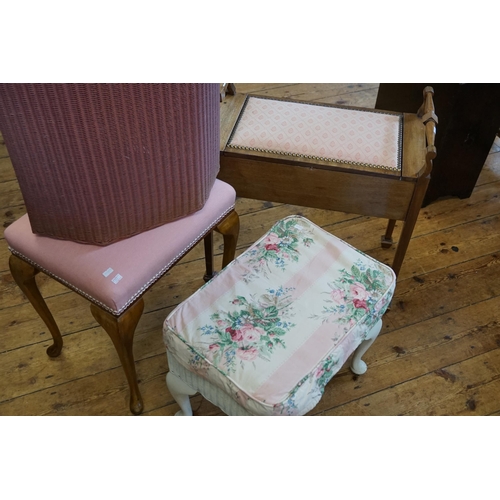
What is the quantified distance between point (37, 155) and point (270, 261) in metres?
0.59

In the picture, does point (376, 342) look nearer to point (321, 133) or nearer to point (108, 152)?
point (321, 133)

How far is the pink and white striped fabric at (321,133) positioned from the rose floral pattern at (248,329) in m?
0.49

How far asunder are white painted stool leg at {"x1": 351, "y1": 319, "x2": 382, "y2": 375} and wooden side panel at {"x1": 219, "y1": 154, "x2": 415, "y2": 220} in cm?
37

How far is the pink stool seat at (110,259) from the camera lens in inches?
45.9

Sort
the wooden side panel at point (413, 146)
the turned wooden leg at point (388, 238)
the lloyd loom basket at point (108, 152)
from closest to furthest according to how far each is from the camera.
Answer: the lloyd loom basket at point (108, 152) < the wooden side panel at point (413, 146) < the turned wooden leg at point (388, 238)

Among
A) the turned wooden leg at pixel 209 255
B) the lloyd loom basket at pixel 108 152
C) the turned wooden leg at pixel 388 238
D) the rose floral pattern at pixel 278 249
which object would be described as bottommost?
the turned wooden leg at pixel 388 238

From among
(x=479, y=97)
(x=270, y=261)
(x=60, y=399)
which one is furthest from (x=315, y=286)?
(x=479, y=97)

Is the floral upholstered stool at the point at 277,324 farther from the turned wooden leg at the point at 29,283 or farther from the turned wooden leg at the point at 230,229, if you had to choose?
the turned wooden leg at the point at 29,283

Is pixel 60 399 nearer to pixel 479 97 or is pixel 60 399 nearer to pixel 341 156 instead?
pixel 341 156

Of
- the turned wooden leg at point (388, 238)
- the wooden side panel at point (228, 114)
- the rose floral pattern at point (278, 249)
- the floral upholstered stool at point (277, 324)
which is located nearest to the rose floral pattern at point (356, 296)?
the floral upholstered stool at point (277, 324)

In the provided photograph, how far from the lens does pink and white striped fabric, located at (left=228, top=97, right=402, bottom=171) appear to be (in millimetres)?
1532

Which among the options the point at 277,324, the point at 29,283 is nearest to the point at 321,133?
the point at 277,324

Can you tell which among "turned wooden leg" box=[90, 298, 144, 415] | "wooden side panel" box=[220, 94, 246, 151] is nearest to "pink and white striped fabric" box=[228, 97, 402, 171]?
"wooden side panel" box=[220, 94, 246, 151]

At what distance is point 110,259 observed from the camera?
1.19 meters
